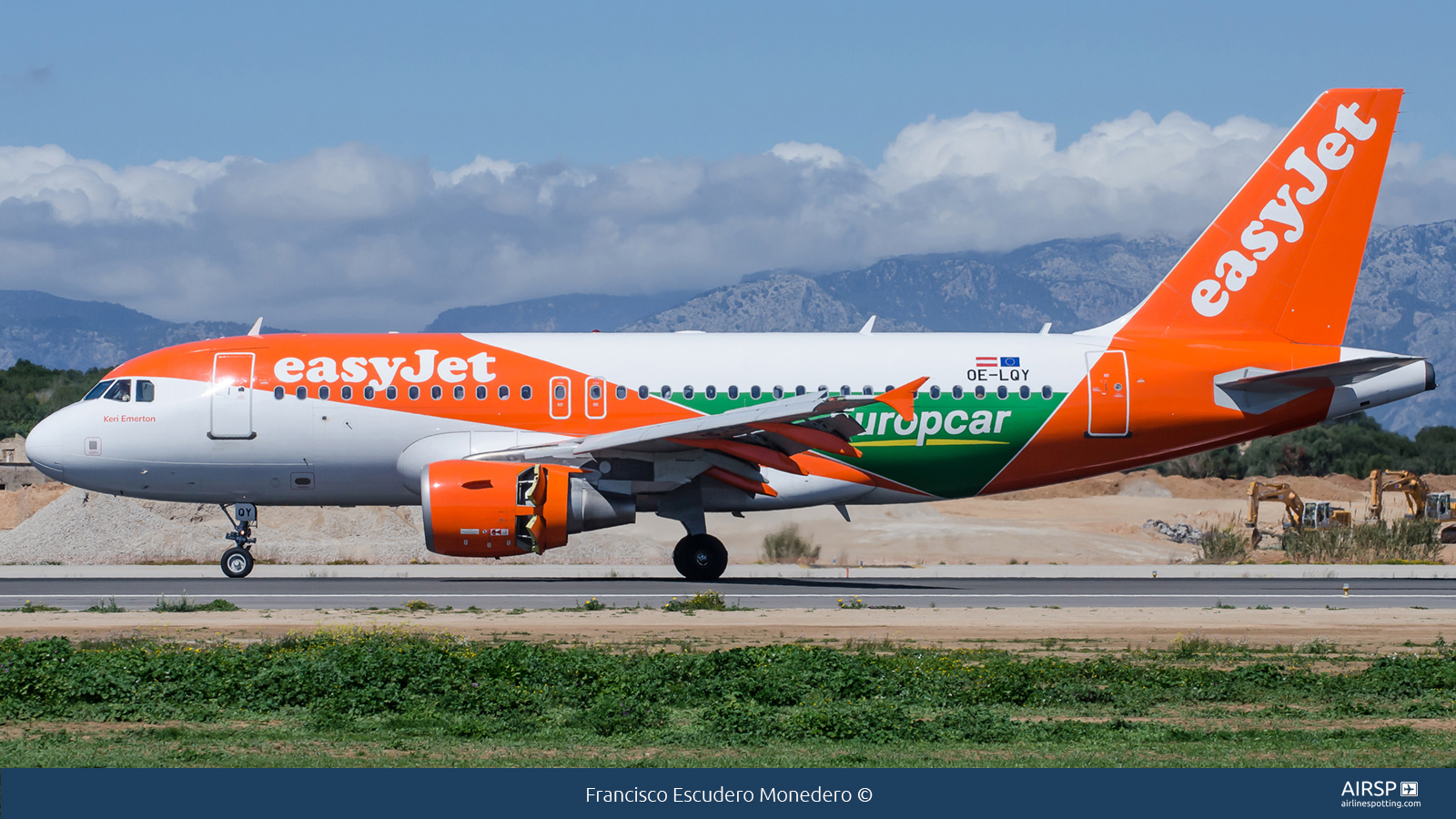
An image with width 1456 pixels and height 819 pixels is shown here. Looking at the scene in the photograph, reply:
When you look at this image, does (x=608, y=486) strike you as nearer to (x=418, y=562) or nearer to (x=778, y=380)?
(x=778, y=380)

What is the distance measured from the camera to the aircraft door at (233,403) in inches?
1031

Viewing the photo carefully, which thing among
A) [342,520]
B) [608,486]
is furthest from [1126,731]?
[342,520]

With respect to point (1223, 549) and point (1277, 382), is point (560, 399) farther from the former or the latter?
point (1223, 549)

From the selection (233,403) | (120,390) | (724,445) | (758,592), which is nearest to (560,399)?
(724,445)

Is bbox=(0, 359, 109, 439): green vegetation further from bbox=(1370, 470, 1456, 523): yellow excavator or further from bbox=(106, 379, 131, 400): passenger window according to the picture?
bbox=(1370, 470, 1456, 523): yellow excavator

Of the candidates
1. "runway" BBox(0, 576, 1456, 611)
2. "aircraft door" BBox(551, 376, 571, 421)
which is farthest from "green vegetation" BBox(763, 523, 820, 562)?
"aircraft door" BBox(551, 376, 571, 421)

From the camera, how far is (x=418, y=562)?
3441 cm

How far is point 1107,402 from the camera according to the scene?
26.5 metres

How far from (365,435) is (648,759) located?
1682 centimetres

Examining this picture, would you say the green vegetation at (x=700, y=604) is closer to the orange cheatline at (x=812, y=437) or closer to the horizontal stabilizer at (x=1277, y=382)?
the orange cheatline at (x=812, y=437)

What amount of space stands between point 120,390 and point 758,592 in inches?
490

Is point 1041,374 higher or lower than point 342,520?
higher

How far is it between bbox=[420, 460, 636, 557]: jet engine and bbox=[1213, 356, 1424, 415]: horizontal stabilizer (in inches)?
487

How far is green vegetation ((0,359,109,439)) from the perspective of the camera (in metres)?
74.6
